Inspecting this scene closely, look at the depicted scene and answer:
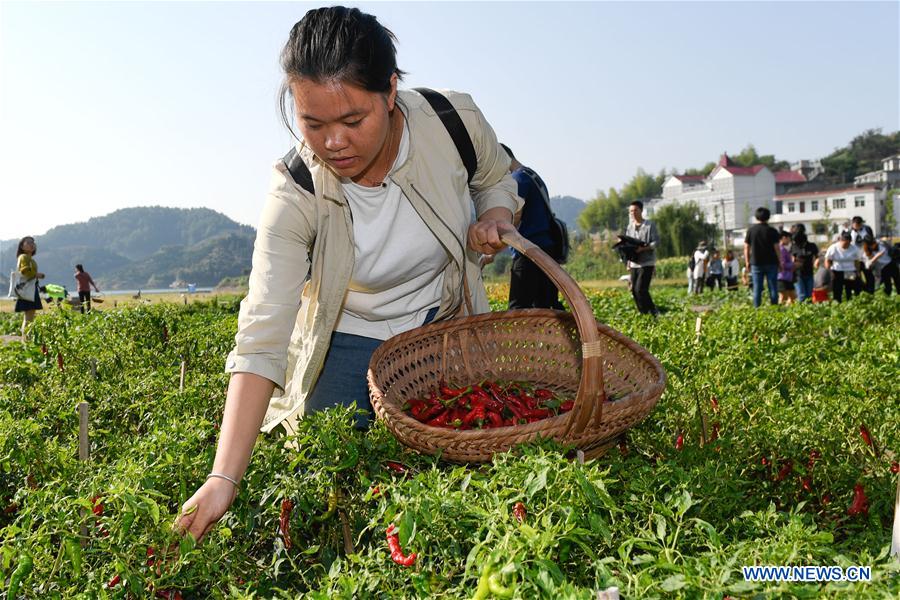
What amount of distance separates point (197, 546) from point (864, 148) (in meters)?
147

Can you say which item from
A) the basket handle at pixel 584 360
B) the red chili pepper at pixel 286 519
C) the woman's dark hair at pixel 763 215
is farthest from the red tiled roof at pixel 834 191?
the red chili pepper at pixel 286 519

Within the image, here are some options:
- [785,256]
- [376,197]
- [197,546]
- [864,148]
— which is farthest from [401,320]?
[864,148]

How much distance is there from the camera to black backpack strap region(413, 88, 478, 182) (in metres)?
2.95

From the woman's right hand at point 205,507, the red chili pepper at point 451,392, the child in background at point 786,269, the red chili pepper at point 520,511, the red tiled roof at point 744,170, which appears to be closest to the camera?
the red chili pepper at point 520,511

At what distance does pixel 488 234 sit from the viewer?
2803 millimetres

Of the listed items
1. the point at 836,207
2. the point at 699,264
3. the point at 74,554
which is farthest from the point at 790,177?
the point at 74,554

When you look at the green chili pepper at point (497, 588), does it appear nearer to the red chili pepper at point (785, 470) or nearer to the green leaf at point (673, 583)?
the green leaf at point (673, 583)

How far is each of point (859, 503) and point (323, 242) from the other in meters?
2.02

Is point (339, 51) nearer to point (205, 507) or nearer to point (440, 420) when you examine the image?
point (440, 420)

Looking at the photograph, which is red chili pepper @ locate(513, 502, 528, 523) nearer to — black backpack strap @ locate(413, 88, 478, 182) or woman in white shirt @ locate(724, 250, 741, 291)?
black backpack strap @ locate(413, 88, 478, 182)

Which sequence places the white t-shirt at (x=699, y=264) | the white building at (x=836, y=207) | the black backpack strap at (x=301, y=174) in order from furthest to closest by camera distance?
1. the white building at (x=836, y=207)
2. the white t-shirt at (x=699, y=264)
3. the black backpack strap at (x=301, y=174)

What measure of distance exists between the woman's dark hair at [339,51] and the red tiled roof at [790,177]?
10060 centimetres

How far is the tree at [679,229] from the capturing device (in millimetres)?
54469

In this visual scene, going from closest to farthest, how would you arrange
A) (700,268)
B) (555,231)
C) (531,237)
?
(531,237) < (555,231) < (700,268)
